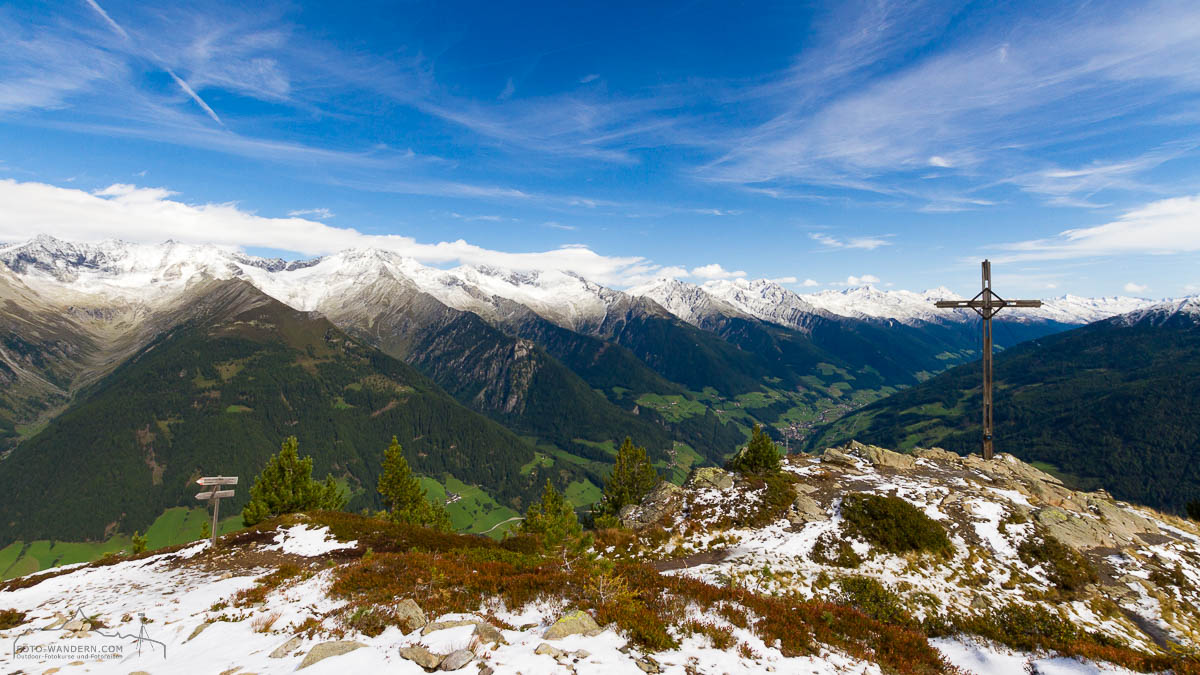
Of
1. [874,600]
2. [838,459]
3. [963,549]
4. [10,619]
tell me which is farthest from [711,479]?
[10,619]

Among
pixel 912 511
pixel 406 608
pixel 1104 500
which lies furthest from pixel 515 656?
pixel 1104 500

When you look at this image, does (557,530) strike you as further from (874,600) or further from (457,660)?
(457,660)

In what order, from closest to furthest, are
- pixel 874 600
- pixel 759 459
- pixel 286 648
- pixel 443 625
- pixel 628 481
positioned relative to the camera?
pixel 286 648
pixel 443 625
pixel 874 600
pixel 759 459
pixel 628 481

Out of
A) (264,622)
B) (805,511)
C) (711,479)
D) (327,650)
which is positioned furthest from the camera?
(711,479)

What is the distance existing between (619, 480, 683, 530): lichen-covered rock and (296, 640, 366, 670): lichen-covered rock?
25.5 metres

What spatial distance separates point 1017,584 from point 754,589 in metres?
13.8

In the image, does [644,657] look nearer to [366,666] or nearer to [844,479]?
[366,666]

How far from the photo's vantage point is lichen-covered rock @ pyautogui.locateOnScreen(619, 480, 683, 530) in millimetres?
36406

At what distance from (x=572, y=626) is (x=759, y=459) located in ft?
104

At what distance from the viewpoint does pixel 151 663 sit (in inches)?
543

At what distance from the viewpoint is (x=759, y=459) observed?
1609 inches

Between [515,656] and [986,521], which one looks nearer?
[515,656]

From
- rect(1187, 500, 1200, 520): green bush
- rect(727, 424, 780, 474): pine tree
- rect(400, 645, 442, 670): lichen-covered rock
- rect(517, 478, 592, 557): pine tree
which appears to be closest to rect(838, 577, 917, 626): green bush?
rect(517, 478, 592, 557): pine tree

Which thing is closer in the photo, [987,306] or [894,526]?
[894,526]
